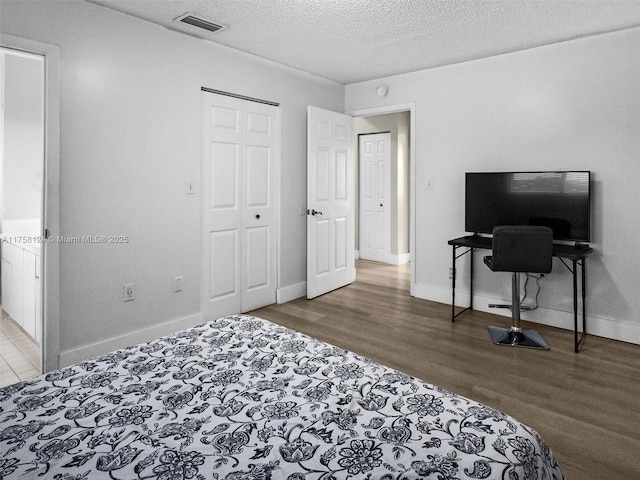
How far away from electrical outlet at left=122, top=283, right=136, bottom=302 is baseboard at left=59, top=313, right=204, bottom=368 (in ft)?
0.91

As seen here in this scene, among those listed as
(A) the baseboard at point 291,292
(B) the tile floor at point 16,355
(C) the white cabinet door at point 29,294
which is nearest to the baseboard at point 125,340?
(B) the tile floor at point 16,355

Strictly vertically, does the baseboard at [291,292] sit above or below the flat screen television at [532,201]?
below

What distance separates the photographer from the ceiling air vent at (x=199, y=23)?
307 cm

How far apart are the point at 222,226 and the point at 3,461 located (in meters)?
2.94

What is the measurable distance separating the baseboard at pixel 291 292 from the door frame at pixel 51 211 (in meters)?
2.18

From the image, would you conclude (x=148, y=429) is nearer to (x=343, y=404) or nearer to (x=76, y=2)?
(x=343, y=404)

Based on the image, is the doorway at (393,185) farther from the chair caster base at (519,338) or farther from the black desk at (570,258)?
the chair caster base at (519,338)

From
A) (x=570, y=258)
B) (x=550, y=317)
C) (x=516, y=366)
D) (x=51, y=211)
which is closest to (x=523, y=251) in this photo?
(x=570, y=258)

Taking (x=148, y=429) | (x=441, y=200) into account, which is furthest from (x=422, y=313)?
(x=148, y=429)

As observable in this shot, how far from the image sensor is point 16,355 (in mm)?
3129

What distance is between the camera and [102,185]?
2969 mm

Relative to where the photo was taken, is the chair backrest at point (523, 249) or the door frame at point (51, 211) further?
the chair backrest at point (523, 249)

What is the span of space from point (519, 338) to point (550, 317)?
0.66 m

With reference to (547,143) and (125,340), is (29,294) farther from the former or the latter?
(547,143)
